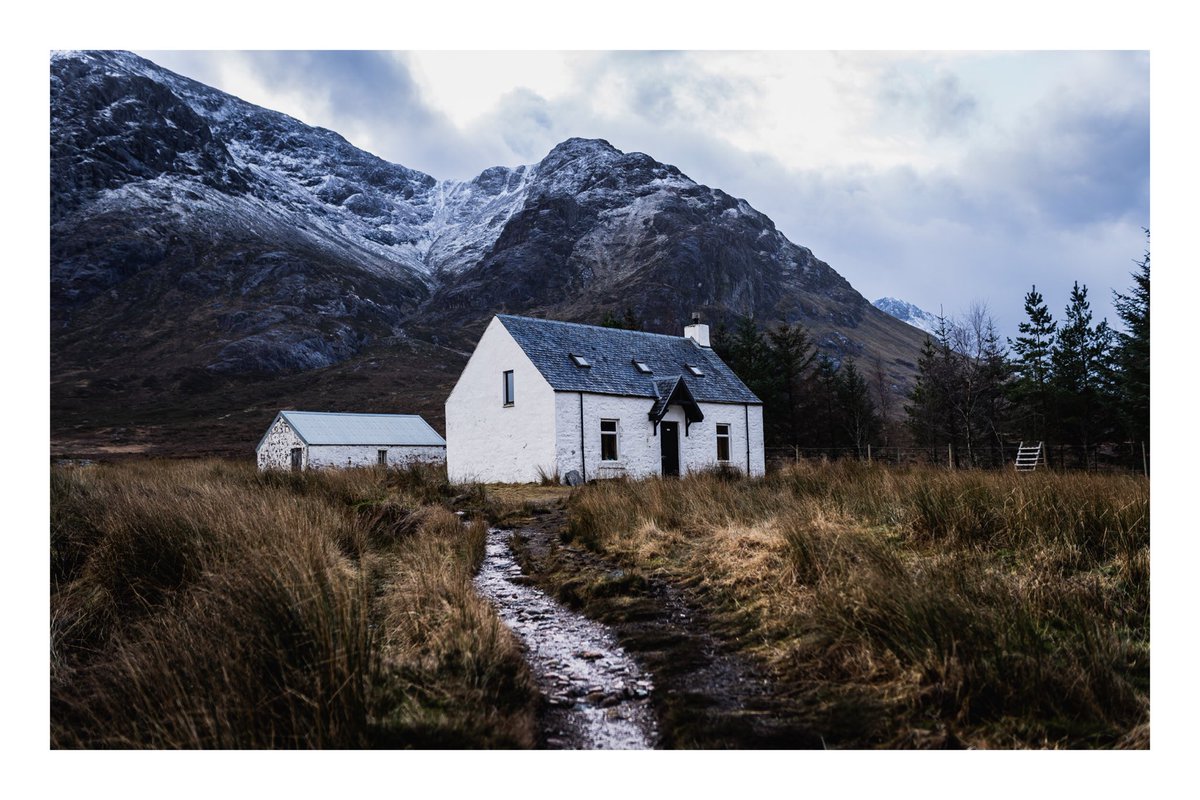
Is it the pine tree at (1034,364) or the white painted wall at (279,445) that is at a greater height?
the pine tree at (1034,364)

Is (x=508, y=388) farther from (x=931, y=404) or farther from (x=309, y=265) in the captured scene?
(x=309, y=265)

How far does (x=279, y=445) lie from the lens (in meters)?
38.6

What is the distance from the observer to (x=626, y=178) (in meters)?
181

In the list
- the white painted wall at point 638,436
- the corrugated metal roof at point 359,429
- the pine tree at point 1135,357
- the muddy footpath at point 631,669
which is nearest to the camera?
the muddy footpath at point 631,669

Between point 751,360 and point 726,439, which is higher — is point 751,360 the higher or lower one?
the higher one

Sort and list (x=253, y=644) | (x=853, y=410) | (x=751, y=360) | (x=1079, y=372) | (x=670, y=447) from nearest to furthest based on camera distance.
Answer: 1. (x=253, y=644)
2. (x=670, y=447)
3. (x=1079, y=372)
4. (x=751, y=360)
5. (x=853, y=410)

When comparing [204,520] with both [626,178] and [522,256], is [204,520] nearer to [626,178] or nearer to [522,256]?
[522,256]

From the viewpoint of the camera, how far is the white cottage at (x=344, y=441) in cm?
3684

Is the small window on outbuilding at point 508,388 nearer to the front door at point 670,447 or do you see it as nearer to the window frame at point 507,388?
the window frame at point 507,388

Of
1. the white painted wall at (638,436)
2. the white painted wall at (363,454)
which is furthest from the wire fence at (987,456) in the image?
the white painted wall at (363,454)

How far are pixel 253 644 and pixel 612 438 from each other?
19.8 m

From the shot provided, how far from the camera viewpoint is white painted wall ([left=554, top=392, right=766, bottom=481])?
22.1 m

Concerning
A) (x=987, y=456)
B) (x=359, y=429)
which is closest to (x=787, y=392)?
(x=987, y=456)

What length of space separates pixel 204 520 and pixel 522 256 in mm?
154498
